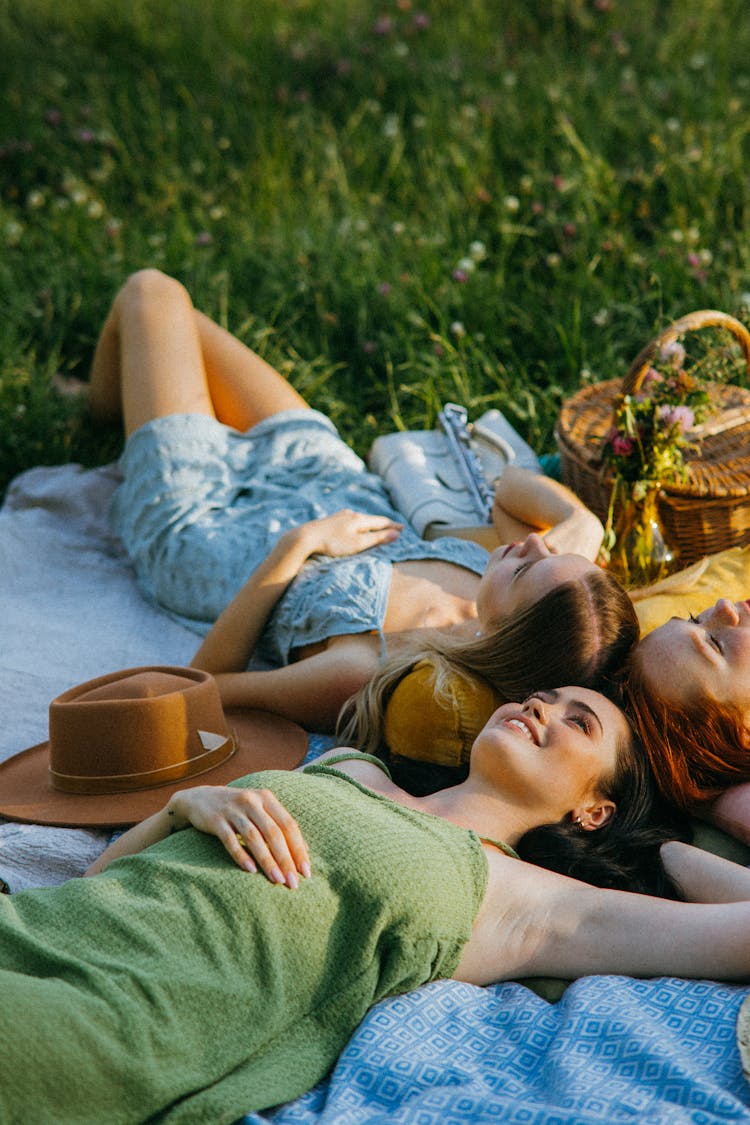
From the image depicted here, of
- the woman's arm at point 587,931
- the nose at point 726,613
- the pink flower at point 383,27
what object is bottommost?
the woman's arm at point 587,931

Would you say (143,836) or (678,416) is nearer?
(143,836)

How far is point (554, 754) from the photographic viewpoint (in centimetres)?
268

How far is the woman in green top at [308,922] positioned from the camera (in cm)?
204

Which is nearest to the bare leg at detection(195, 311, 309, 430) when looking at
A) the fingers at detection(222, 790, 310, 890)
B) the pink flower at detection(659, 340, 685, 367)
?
the pink flower at detection(659, 340, 685, 367)

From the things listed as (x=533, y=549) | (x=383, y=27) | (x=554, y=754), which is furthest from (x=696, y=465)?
(x=383, y=27)

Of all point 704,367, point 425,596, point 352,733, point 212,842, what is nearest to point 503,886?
point 212,842

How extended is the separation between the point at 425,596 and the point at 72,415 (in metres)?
2.19

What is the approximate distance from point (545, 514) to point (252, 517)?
3.53 ft

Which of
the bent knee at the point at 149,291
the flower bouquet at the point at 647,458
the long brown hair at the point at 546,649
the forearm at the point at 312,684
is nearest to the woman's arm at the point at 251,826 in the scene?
the long brown hair at the point at 546,649

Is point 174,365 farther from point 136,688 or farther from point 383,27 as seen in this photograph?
point 383,27

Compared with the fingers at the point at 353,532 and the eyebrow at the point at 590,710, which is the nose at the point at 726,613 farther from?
the fingers at the point at 353,532

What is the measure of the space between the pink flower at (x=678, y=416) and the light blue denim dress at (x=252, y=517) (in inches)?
30.9

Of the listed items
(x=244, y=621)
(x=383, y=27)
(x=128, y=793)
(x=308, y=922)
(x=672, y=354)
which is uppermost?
(x=383, y=27)

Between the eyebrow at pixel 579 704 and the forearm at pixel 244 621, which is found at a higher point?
the eyebrow at pixel 579 704
